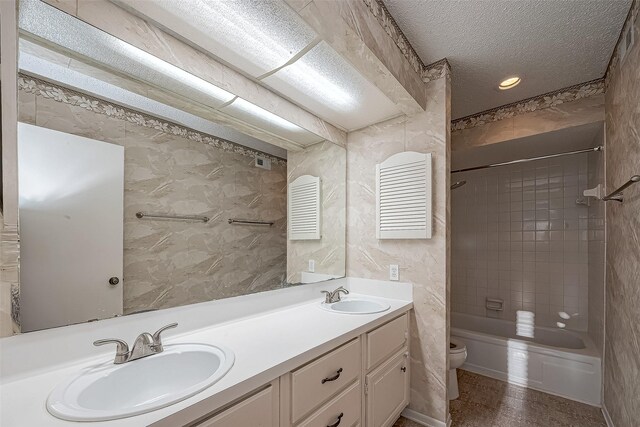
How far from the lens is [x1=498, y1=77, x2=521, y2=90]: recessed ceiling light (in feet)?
6.54

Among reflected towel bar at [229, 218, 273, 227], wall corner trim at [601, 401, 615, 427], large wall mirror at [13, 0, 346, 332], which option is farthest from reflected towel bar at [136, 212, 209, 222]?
wall corner trim at [601, 401, 615, 427]

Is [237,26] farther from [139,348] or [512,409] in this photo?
[512,409]

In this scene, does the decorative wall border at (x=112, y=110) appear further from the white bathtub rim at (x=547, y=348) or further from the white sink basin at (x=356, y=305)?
the white bathtub rim at (x=547, y=348)

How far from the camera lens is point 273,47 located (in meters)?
1.32

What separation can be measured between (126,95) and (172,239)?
644 millimetres

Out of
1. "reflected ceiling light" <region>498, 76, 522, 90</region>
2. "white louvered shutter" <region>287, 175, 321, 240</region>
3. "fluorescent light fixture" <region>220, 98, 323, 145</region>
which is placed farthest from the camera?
"reflected ceiling light" <region>498, 76, 522, 90</region>

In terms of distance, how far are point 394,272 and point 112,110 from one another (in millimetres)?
1826

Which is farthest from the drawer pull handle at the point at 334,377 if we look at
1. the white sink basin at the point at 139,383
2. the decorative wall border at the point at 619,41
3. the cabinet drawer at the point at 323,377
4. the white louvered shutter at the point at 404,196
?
the decorative wall border at the point at 619,41

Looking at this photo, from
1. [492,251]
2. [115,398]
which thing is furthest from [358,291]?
[492,251]

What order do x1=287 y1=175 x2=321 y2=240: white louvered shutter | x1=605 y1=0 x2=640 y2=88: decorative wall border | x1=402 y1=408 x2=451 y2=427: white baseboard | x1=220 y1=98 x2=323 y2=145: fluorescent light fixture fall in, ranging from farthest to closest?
x1=287 y1=175 x2=321 y2=240: white louvered shutter < x1=402 y1=408 x2=451 y2=427: white baseboard < x1=220 y1=98 x2=323 y2=145: fluorescent light fixture < x1=605 y1=0 x2=640 y2=88: decorative wall border

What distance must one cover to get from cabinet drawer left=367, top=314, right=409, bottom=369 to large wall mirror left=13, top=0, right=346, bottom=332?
649mm

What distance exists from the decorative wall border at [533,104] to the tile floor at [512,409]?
2282 mm

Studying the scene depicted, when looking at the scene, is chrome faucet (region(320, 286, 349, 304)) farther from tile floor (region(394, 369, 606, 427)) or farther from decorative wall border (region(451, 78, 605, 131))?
decorative wall border (region(451, 78, 605, 131))

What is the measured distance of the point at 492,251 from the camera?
3.16m
